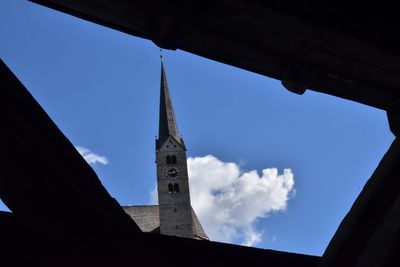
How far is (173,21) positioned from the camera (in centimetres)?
156

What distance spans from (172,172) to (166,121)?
231 inches

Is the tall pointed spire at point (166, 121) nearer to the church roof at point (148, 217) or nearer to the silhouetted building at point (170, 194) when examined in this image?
the silhouetted building at point (170, 194)

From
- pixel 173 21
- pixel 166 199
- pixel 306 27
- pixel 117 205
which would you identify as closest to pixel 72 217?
pixel 117 205

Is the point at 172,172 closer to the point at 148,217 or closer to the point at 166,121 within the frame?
the point at 148,217

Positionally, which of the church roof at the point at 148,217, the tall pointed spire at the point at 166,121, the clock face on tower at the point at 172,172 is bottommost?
the church roof at the point at 148,217

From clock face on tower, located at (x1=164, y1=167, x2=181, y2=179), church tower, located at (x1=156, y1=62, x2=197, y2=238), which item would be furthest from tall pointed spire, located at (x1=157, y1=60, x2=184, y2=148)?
clock face on tower, located at (x1=164, y1=167, x2=181, y2=179)

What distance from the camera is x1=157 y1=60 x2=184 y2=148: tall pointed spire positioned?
45.3m

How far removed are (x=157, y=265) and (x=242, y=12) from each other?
2.89 ft

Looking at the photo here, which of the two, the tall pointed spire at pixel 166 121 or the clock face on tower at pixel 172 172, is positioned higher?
the tall pointed spire at pixel 166 121

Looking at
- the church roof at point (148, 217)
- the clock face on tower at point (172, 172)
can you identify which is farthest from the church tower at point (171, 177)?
the church roof at point (148, 217)

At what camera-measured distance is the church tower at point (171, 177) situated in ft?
129

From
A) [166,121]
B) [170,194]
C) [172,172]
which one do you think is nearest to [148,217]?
[170,194]

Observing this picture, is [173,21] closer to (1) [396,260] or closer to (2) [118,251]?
(2) [118,251]

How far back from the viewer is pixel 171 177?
141ft
